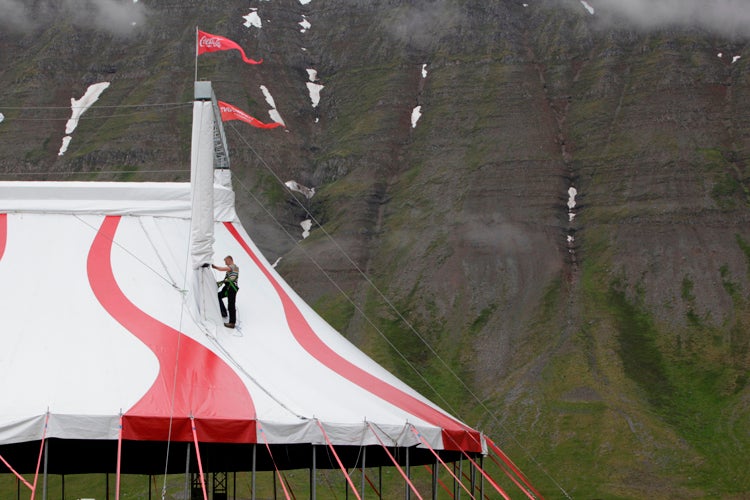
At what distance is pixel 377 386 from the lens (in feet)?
49.2

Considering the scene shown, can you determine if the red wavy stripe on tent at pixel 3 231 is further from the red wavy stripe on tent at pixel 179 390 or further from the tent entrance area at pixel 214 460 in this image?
the tent entrance area at pixel 214 460

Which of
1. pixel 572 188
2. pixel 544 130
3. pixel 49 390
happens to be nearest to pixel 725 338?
pixel 572 188

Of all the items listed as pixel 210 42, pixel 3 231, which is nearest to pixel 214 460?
pixel 3 231

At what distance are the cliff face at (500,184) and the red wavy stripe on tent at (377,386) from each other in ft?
99.8

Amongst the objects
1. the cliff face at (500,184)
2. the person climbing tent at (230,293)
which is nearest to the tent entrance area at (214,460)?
the person climbing tent at (230,293)

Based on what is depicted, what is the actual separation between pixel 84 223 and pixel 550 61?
69088mm

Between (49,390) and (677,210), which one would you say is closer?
(49,390)

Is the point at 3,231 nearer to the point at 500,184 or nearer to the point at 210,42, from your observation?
the point at 210,42

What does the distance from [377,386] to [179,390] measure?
10.6ft

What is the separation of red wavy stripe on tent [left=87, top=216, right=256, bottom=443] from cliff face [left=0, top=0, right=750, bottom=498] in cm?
3287

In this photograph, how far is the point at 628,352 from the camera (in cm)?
5478

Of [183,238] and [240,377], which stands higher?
[183,238]

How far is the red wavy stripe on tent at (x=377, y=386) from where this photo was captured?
14438 millimetres

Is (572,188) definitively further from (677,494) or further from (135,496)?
(135,496)
